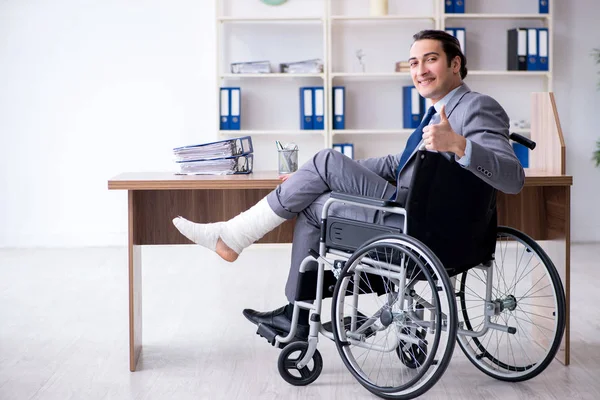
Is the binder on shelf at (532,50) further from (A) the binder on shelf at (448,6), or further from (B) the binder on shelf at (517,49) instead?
(A) the binder on shelf at (448,6)

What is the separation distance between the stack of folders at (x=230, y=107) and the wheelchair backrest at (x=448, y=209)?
3135 mm

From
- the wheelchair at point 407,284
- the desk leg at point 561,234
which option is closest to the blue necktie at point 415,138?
the wheelchair at point 407,284

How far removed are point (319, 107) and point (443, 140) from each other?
324cm

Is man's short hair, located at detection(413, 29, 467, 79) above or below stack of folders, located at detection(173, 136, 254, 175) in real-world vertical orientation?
above

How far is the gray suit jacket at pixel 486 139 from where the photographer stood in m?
1.97

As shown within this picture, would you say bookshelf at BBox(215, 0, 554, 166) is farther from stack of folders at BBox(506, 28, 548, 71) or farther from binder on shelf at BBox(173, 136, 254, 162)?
binder on shelf at BBox(173, 136, 254, 162)

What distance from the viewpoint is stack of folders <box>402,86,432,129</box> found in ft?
16.8

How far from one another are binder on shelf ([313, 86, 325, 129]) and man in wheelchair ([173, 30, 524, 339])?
8.84 ft

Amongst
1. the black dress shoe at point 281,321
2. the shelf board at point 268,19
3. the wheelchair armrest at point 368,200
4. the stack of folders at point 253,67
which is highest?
the shelf board at point 268,19

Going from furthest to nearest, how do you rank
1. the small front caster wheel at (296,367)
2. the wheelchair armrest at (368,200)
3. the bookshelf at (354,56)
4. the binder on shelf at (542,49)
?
the bookshelf at (354,56), the binder on shelf at (542,49), the small front caster wheel at (296,367), the wheelchair armrest at (368,200)

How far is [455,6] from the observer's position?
16.8ft

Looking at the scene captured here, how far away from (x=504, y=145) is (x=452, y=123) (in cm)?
20

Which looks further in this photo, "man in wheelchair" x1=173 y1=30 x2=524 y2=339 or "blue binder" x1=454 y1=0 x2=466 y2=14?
"blue binder" x1=454 y1=0 x2=466 y2=14

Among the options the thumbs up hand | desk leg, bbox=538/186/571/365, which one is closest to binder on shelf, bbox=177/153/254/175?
the thumbs up hand
